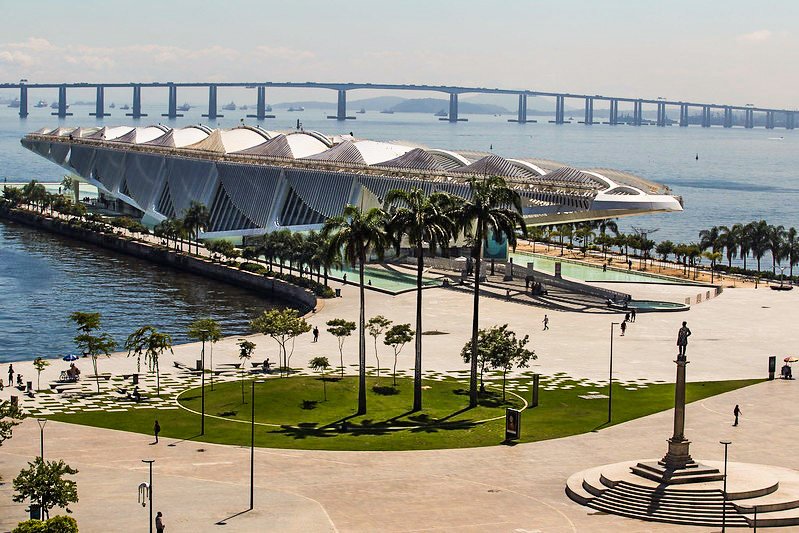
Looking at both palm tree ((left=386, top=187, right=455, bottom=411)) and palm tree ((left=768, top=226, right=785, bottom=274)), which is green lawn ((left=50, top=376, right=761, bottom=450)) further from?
palm tree ((left=768, top=226, right=785, bottom=274))

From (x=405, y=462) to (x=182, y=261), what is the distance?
216ft

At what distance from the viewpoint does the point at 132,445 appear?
51125 mm

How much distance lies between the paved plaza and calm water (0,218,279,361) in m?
12.0

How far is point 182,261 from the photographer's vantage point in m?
112

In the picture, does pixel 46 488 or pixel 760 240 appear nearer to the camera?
pixel 46 488

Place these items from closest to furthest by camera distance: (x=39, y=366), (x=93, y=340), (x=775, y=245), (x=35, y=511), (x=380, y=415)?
(x=35, y=511) → (x=380, y=415) → (x=39, y=366) → (x=93, y=340) → (x=775, y=245)

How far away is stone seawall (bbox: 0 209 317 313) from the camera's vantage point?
95062 millimetres

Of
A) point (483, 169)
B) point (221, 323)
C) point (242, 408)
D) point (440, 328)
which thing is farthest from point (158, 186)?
point (242, 408)

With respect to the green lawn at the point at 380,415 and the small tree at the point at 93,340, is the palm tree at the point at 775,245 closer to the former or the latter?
the green lawn at the point at 380,415

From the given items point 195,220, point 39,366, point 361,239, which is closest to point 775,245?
point 195,220

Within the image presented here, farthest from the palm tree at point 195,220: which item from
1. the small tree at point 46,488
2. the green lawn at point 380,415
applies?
the small tree at point 46,488

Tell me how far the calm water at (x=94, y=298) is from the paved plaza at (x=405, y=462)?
11999mm

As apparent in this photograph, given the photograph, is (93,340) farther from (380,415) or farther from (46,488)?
(46,488)

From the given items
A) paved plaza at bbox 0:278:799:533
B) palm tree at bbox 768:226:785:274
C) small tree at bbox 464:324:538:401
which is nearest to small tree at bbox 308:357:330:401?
paved plaza at bbox 0:278:799:533
